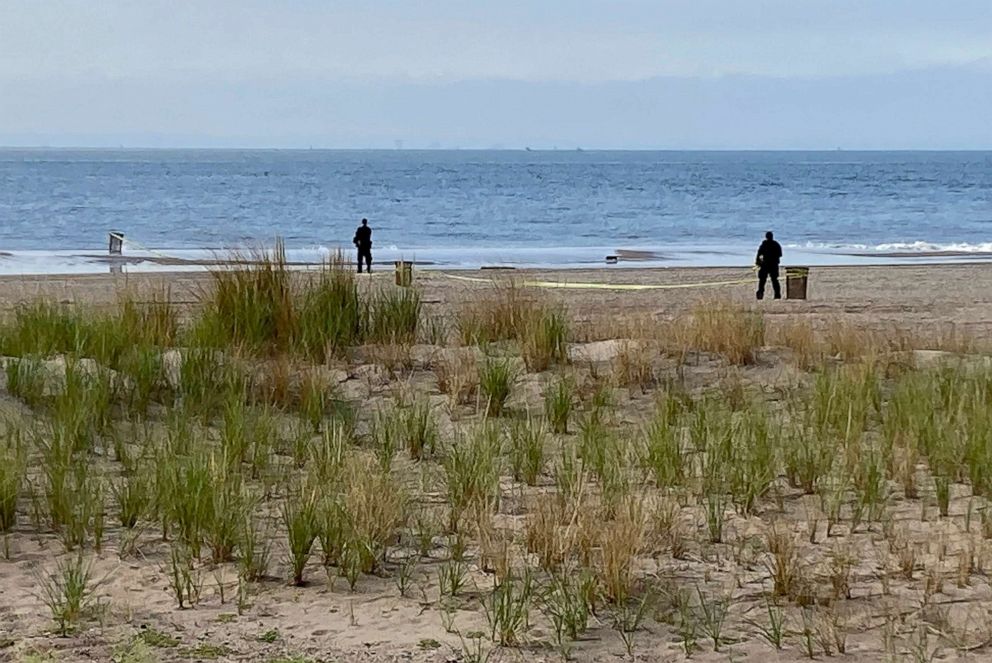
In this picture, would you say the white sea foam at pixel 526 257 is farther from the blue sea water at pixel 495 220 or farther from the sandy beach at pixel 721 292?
the sandy beach at pixel 721 292

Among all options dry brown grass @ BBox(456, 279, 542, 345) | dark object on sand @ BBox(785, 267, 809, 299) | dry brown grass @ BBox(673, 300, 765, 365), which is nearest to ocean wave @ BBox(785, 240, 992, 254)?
dark object on sand @ BBox(785, 267, 809, 299)

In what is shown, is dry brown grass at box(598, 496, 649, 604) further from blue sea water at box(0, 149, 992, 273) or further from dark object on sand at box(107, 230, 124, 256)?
dark object on sand at box(107, 230, 124, 256)

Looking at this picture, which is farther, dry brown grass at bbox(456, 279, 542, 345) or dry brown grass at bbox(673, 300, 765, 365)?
dry brown grass at bbox(456, 279, 542, 345)

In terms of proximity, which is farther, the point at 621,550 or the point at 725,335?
the point at 725,335

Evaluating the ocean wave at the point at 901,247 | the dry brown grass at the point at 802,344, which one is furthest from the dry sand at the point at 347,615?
the ocean wave at the point at 901,247

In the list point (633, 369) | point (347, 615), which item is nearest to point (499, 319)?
point (633, 369)

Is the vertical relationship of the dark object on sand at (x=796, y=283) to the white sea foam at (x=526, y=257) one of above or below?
above

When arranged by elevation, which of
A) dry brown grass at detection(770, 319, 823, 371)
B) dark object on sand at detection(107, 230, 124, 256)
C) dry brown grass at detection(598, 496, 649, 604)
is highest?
dry brown grass at detection(770, 319, 823, 371)

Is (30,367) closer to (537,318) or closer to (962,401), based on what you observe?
(537,318)

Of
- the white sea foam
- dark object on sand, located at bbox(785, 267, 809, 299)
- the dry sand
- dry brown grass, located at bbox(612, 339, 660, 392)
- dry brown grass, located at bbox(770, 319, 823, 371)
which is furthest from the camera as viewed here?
the white sea foam

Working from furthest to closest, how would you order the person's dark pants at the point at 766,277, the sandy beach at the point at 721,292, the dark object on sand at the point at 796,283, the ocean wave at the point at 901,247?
1. the ocean wave at the point at 901,247
2. the dark object on sand at the point at 796,283
3. the person's dark pants at the point at 766,277
4. the sandy beach at the point at 721,292

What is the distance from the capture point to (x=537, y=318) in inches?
425

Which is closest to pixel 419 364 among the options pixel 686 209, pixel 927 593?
pixel 927 593

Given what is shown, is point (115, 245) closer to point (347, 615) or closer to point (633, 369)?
point (633, 369)
